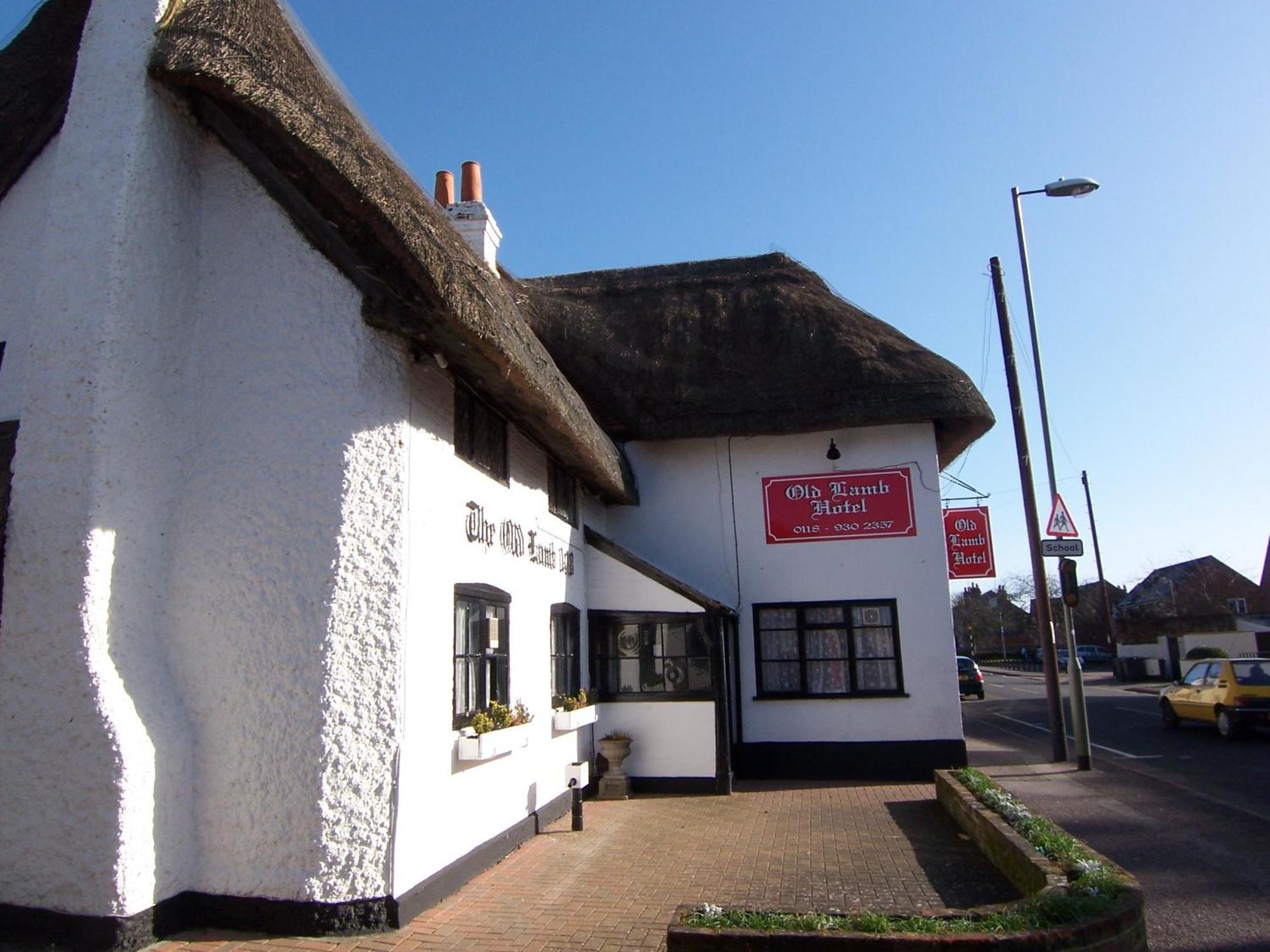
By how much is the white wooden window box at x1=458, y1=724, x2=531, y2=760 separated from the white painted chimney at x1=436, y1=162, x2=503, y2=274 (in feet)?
22.3

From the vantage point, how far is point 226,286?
22.1 ft

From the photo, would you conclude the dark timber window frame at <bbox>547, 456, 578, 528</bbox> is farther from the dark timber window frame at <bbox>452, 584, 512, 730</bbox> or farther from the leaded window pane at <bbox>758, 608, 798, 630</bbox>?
the leaded window pane at <bbox>758, 608, 798, 630</bbox>

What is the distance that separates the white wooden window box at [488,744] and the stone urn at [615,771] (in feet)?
11.8

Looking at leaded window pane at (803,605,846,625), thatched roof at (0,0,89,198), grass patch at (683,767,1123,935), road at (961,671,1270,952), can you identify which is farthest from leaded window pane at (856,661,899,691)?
thatched roof at (0,0,89,198)

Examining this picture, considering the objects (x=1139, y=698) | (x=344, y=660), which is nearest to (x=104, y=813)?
(x=344, y=660)

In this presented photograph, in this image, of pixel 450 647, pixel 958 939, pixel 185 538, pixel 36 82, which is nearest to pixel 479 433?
pixel 450 647

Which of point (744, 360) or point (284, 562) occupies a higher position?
point (744, 360)

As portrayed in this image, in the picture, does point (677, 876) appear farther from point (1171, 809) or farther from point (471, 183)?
point (471, 183)

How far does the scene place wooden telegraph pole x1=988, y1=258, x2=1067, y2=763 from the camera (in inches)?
516

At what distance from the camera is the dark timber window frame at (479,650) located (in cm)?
744

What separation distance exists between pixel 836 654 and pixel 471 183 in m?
8.76

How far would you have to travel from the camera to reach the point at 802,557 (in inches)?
527

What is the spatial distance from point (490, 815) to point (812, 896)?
2.82 m

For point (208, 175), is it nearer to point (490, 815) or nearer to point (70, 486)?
point (70, 486)
